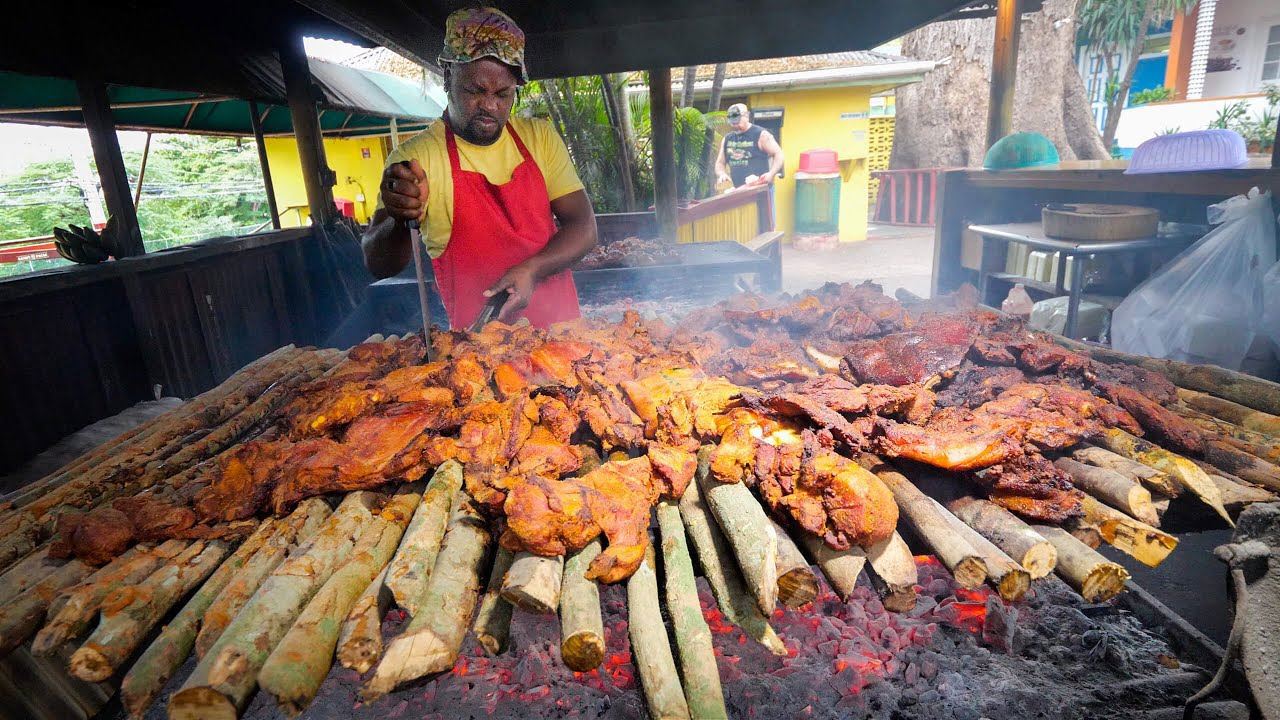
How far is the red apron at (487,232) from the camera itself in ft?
11.5

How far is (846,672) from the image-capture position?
6.07ft

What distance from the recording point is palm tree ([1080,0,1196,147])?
24500 millimetres

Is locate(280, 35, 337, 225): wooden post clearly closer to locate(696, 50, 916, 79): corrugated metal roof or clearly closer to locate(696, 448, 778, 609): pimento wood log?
locate(696, 448, 778, 609): pimento wood log

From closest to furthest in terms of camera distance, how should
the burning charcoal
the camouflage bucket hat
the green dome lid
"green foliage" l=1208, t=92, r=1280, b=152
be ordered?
1. the burning charcoal
2. the camouflage bucket hat
3. the green dome lid
4. "green foliage" l=1208, t=92, r=1280, b=152

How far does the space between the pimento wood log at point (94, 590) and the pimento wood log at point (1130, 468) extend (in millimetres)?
2607

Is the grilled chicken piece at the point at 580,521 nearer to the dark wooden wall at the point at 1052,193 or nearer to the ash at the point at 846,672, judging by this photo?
the ash at the point at 846,672

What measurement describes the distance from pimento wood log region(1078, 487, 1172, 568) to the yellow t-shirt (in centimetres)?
306

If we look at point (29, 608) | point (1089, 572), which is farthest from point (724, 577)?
point (29, 608)

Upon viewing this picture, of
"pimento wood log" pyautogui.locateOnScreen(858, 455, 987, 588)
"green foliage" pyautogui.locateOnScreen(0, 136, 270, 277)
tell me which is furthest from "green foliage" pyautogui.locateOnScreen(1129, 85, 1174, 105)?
"green foliage" pyautogui.locateOnScreen(0, 136, 270, 277)

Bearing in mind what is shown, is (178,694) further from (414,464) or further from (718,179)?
(718,179)

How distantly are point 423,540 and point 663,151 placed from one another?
7.03m

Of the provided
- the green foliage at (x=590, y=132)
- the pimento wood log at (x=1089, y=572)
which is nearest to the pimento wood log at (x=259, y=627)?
the pimento wood log at (x=1089, y=572)

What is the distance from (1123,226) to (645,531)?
20.3 feet

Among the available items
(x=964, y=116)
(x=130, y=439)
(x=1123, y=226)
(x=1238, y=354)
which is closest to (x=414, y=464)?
(x=130, y=439)
